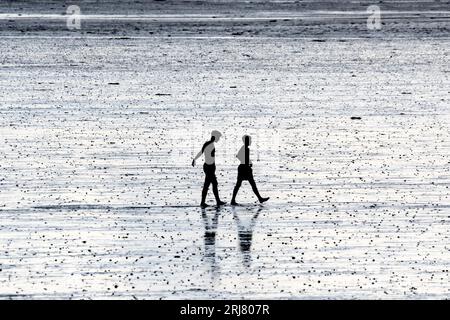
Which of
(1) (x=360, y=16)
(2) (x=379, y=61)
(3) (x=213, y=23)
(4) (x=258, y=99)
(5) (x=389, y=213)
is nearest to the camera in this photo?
(5) (x=389, y=213)

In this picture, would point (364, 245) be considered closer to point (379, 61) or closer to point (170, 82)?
point (170, 82)

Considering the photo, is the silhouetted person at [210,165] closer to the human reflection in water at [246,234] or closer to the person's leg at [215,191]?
the person's leg at [215,191]

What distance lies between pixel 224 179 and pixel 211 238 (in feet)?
28.8

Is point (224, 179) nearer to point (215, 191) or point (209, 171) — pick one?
point (215, 191)

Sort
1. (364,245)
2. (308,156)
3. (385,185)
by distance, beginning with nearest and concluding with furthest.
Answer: (364,245)
(385,185)
(308,156)

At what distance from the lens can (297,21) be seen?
127 meters

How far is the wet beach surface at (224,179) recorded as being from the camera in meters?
25.7

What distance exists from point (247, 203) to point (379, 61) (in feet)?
176

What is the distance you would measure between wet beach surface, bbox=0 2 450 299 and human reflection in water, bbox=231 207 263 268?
0.24ft

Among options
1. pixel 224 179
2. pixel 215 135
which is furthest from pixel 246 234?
pixel 224 179

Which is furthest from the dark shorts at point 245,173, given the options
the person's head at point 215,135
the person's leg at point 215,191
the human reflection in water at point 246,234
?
the person's head at point 215,135

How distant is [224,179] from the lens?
37.5 m

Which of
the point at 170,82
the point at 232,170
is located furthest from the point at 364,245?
the point at 170,82

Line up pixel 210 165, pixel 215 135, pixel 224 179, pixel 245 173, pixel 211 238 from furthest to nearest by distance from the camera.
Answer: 1. pixel 224 179
2. pixel 245 173
3. pixel 210 165
4. pixel 215 135
5. pixel 211 238
